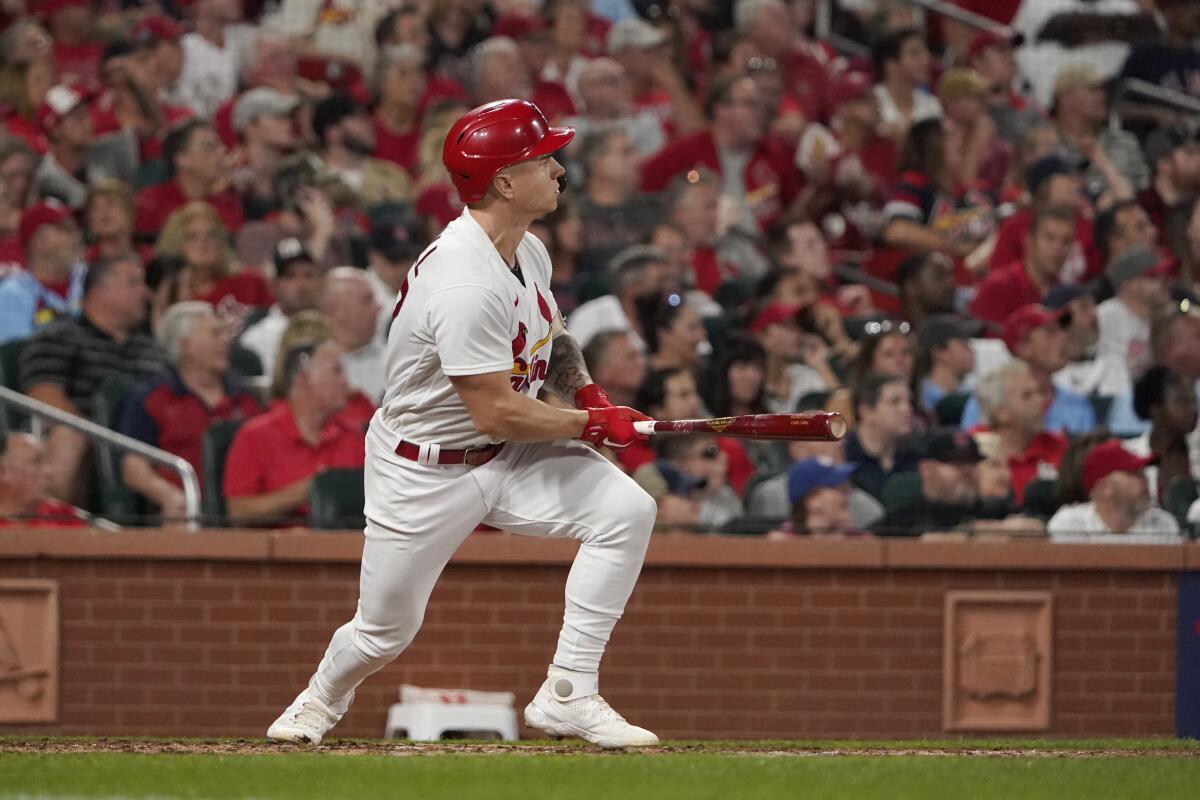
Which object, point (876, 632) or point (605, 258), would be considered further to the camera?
point (605, 258)

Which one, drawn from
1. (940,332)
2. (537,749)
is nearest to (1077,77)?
(940,332)

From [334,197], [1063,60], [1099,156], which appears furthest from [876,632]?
[1063,60]

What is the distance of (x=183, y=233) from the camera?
8820 mm

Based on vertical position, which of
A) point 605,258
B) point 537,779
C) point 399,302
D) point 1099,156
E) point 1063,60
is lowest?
point 537,779

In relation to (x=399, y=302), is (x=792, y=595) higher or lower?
lower

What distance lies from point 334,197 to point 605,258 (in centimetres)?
138

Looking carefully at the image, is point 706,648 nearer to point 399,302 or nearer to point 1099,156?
point 399,302

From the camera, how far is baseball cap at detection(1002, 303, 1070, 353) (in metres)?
8.52

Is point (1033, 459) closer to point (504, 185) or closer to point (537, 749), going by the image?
point (537, 749)

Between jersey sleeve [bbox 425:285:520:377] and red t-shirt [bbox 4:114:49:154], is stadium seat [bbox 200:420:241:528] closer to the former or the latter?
jersey sleeve [bbox 425:285:520:377]

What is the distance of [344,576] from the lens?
7.34 metres

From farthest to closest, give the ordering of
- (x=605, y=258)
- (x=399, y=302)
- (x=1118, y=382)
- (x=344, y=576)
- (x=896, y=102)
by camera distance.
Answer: (x=896, y=102) → (x=605, y=258) → (x=1118, y=382) → (x=344, y=576) → (x=399, y=302)

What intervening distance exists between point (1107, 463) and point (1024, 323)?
121 centimetres

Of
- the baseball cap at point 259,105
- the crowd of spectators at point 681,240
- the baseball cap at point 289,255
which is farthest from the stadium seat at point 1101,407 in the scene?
the baseball cap at point 259,105
